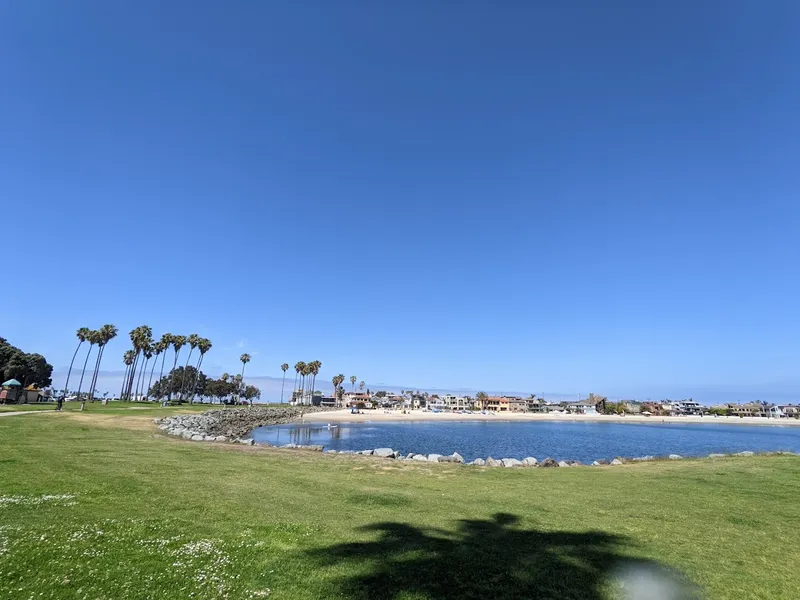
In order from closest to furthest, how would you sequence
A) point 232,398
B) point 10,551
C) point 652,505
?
point 10,551 < point 652,505 < point 232,398

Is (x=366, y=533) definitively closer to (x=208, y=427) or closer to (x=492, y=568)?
(x=492, y=568)

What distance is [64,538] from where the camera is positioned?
27.1ft

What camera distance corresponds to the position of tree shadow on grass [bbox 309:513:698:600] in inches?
279

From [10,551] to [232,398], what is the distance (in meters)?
174

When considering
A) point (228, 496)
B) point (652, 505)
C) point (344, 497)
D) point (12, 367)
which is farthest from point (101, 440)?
point (12, 367)

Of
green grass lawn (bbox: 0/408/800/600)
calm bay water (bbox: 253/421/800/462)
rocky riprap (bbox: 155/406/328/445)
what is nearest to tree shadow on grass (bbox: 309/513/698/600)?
green grass lawn (bbox: 0/408/800/600)

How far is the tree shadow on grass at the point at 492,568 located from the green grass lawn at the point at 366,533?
43mm

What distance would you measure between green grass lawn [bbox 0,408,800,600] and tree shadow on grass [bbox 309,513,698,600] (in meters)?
0.04

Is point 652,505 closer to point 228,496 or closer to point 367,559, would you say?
point 367,559

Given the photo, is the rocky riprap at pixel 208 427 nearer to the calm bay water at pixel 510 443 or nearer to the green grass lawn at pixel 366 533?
the calm bay water at pixel 510 443

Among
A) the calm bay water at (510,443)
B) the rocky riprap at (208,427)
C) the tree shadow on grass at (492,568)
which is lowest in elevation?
the calm bay water at (510,443)

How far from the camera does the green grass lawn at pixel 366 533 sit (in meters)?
7.09

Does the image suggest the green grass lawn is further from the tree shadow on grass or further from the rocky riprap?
the rocky riprap

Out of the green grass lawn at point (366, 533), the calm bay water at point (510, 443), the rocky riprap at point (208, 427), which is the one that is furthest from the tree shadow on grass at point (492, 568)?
the calm bay water at point (510, 443)
